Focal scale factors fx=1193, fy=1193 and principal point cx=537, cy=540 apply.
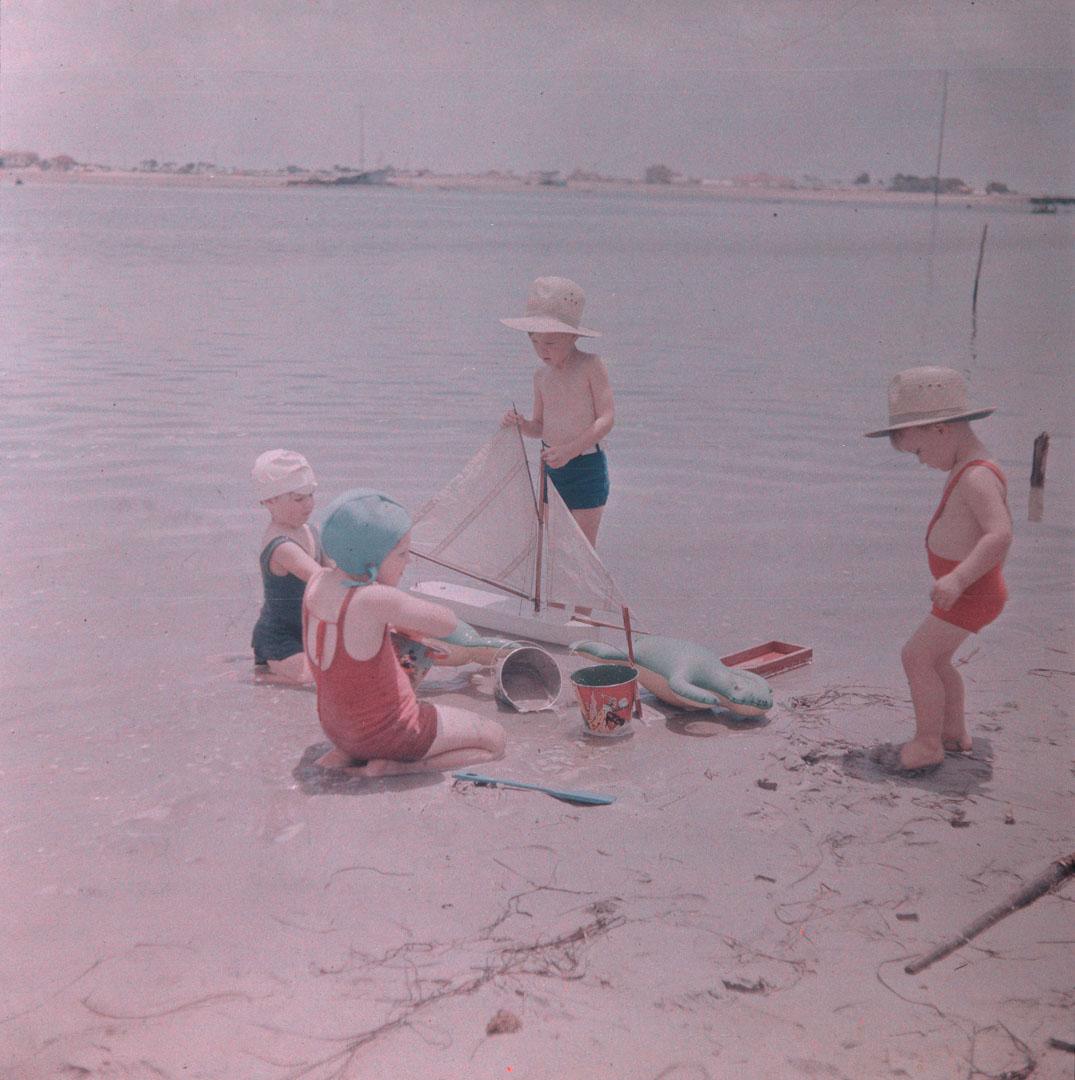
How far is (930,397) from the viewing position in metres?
4.08

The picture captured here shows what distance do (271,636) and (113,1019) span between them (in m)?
2.40

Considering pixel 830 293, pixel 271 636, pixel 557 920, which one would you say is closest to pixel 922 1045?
pixel 557 920

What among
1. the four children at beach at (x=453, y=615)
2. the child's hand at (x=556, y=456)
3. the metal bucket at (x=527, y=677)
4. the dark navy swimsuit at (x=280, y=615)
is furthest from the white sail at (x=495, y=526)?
the four children at beach at (x=453, y=615)

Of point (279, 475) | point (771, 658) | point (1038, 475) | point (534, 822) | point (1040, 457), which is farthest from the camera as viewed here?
point (1038, 475)

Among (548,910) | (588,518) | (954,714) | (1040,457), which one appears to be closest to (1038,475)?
(1040,457)

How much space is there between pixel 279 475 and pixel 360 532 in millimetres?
1153

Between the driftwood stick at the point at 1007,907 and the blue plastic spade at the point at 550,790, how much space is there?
1.20 metres

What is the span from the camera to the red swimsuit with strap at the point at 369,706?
3.96 metres

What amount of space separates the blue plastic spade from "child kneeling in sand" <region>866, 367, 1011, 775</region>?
3.54 ft

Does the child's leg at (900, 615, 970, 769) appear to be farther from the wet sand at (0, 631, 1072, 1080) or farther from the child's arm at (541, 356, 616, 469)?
the child's arm at (541, 356, 616, 469)

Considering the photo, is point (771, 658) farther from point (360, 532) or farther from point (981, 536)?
point (360, 532)

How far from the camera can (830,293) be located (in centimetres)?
2477

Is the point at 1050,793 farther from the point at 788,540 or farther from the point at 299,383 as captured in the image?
the point at 299,383

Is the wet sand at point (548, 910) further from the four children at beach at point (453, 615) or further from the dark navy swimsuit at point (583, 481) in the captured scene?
the dark navy swimsuit at point (583, 481)
